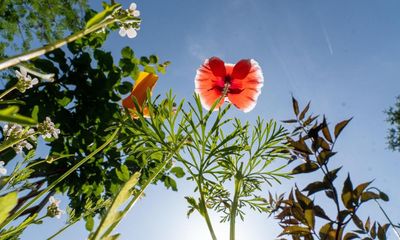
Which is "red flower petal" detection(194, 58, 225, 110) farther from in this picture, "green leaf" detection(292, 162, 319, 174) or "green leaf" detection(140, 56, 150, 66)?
"green leaf" detection(292, 162, 319, 174)

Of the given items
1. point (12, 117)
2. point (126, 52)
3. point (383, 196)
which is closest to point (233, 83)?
point (126, 52)

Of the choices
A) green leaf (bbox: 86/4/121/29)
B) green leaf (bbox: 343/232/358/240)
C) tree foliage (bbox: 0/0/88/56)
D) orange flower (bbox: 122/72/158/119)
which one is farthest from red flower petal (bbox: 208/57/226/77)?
tree foliage (bbox: 0/0/88/56)

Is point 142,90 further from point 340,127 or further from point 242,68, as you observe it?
point 340,127

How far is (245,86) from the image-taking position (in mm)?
1803

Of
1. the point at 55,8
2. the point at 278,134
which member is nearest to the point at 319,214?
the point at 278,134

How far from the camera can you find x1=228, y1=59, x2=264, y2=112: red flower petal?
1735 mm

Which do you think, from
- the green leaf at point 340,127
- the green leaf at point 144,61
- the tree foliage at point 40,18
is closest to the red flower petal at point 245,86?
the green leaf at point 144,61

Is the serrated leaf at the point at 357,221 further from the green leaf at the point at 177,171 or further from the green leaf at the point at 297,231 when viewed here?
the green leaf at the point at 177,171

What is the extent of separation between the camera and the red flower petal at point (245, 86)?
174 centimetres

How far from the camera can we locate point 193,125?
4.48ft

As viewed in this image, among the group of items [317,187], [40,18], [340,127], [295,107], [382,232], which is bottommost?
[382,232]

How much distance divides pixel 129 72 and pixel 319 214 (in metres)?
1.52

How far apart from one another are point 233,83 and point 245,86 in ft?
0.24

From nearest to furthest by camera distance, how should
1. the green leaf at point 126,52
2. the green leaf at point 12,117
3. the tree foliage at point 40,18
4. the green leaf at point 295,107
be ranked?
the green leaf at point 12,117 < the green leaf at point 295,107 < the green leaf at point 126,52 < the tree foliage at point 40,18
